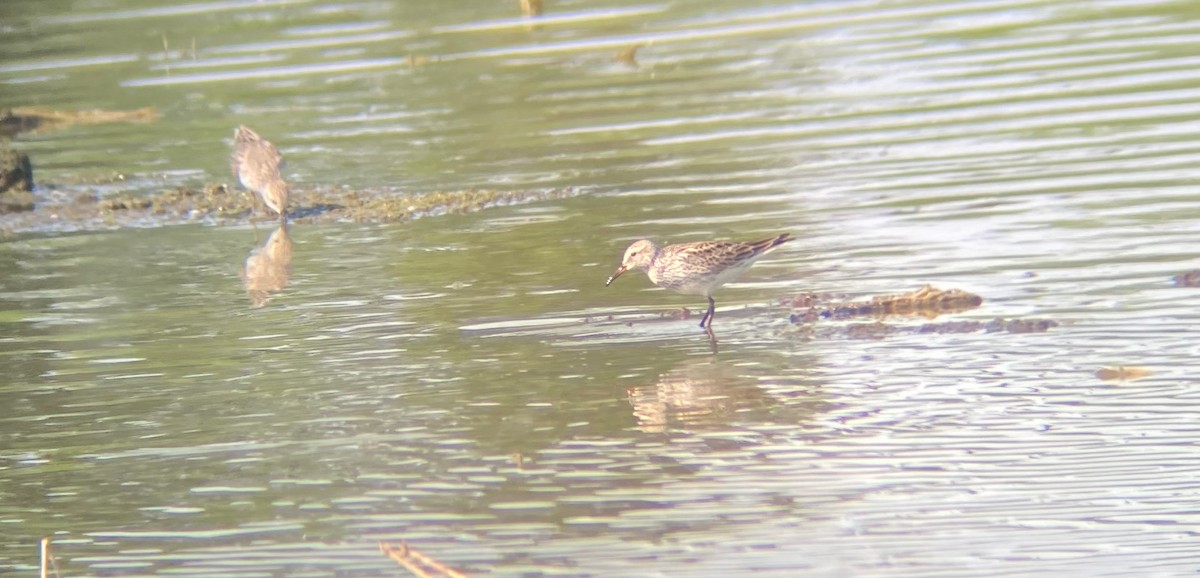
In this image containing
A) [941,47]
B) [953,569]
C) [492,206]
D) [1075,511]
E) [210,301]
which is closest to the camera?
[953,569]

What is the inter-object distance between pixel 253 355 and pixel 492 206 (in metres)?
4.37

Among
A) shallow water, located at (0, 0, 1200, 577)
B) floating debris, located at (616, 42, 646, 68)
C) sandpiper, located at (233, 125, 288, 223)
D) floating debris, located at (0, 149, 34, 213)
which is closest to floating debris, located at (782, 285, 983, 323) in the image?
shallow water, located at (0, 0, 1200, 577)

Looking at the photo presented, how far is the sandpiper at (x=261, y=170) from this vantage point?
1455 cm

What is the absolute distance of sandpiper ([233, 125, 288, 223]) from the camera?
14547mm

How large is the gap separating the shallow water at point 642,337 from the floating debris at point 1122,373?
76mm

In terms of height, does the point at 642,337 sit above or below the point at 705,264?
below

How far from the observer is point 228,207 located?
51.1ft

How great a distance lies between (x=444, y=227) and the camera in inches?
549

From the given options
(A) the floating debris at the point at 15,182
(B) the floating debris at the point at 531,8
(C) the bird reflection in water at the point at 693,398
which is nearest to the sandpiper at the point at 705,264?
(C) the bird reflection in water at the point at 693,398

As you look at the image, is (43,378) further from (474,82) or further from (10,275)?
(474,82)

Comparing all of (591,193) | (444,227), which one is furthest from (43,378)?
(591,193)

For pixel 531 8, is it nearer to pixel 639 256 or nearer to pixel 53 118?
pixel 53 118

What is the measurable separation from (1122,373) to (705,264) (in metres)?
2.65

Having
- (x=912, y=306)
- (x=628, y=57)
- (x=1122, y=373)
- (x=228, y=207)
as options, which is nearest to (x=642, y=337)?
(x=912, y=306)
